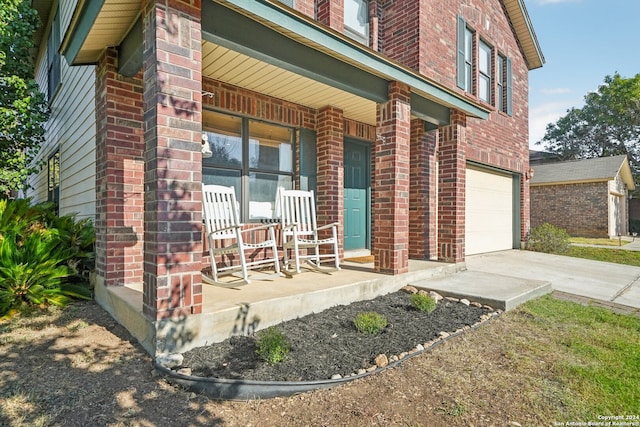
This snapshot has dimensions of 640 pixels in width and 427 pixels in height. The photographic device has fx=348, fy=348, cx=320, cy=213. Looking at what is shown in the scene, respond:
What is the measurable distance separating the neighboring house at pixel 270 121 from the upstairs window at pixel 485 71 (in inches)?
2.0

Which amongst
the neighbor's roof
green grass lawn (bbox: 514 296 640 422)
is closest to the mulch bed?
green grass lawn (bbox: 514 296 640 422)

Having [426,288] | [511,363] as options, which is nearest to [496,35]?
[426,288]

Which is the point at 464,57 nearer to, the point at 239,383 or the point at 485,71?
the point at 485,71

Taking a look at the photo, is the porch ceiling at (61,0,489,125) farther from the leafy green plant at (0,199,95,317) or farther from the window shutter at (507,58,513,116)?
the window shutter at (507,58,513,116)

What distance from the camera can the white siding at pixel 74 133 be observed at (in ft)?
14.0

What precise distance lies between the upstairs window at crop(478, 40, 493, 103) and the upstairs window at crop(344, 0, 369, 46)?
3.10 metres

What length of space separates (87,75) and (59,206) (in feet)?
10.9

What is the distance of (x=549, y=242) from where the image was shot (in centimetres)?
900

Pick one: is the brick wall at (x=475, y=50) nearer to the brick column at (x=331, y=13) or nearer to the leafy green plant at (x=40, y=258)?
the brick column at (x=331, y=13)

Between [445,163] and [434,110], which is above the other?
[434,110]

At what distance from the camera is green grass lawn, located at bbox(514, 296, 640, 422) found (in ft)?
6.81

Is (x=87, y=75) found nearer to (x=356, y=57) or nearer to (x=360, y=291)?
(x=356, y=57)

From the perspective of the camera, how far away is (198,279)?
2541mm

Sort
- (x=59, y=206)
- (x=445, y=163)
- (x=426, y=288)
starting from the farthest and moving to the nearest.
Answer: (x=59, y=206) < (x=445, y=163) < (x=426, y=288)
